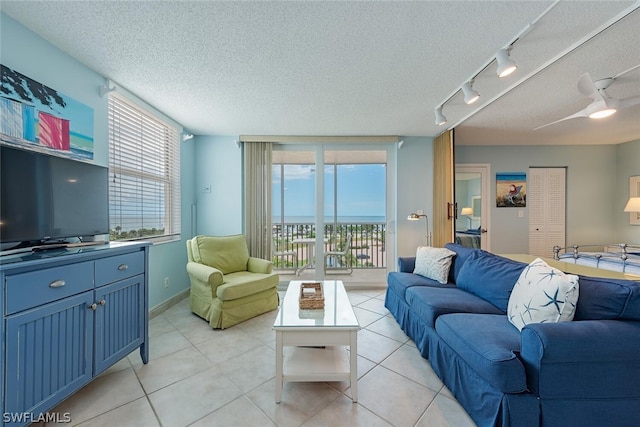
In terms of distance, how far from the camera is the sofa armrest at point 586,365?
1195 millimetres

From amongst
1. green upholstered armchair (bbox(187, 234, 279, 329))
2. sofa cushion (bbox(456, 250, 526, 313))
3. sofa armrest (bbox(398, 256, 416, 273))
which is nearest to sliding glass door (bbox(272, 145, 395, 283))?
sofa armrest (bbox(398, 256, 416, 273))

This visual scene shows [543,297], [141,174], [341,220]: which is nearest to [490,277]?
[543,297]

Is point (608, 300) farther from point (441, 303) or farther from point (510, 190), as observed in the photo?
point (510, 190)

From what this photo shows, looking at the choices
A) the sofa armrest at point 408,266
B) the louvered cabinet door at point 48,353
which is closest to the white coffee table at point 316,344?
the louvered cabinet door at point 48,353

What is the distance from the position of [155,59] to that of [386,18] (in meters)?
1.70

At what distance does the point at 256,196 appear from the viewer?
3750mm

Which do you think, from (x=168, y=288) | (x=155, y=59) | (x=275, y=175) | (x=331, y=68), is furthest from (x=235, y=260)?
(x=331, y=68)

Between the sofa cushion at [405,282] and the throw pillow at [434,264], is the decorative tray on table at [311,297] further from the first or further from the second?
the throw pillow at [434,264]

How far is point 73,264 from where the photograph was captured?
1.43m

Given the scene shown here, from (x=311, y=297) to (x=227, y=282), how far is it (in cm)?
116

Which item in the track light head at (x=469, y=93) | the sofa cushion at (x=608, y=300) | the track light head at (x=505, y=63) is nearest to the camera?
the sofa cushion at (x=608, y=300)

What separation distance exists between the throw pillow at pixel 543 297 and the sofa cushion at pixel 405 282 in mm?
879

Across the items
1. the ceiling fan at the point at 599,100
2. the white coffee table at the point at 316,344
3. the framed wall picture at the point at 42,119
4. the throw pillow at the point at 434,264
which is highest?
the ceiling fan at the point at 599,100

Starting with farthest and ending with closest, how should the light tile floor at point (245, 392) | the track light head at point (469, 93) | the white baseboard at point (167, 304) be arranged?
the white baseboard at point (167, 304) < the track light head at point (469, 93) < the light tile floor at point (245, 392)
